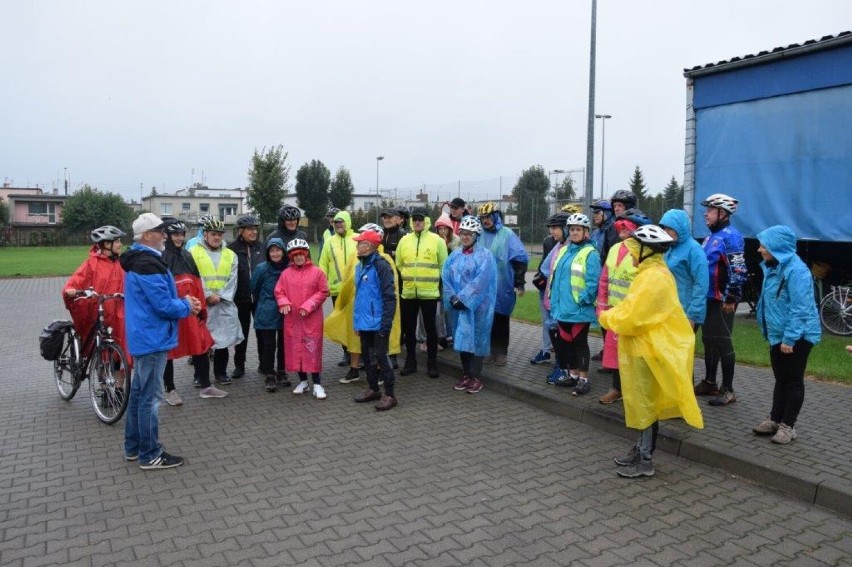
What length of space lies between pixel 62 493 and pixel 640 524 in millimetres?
4177

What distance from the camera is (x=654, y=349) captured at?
5.04m

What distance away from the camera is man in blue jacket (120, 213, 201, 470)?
531 centimetres

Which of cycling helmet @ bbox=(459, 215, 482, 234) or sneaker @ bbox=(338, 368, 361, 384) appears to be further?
sneaker @ bbox=(338, 368, 361, 384)

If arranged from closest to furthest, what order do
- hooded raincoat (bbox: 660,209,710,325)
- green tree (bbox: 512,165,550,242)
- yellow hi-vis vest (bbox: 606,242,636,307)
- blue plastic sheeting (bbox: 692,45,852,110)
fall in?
hooded raincoat (bbox: 660,209,710,325), yellow hi-vis vest (bbox: 606,242,636,307), blue plastic sheeting (bbox: 692,45,852,110), green tree (bbox: 512,165,550,242)

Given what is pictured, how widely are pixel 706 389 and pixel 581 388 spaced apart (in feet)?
4.29

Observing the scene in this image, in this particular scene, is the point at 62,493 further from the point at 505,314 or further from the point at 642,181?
the point at 642,181

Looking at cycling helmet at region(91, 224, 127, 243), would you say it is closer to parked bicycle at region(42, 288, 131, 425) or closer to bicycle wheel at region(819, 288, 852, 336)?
parked bicycle at region(42, 288, 131, 425)

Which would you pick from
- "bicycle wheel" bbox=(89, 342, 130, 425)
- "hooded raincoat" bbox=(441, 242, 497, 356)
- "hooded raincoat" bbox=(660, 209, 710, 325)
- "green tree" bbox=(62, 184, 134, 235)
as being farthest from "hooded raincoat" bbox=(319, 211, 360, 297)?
"green tree" bbox=(62, 184, 134, 235)

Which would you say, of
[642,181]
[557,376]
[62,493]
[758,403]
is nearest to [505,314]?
[557,376]

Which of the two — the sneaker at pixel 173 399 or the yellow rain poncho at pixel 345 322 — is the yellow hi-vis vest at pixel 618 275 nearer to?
the yellow rain poncho at pixel 345 322

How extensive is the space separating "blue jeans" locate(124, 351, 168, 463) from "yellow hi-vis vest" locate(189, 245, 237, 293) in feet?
8.11

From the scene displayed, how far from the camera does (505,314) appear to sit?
28.8 feet

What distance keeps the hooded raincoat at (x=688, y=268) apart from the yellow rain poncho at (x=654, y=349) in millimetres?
1153

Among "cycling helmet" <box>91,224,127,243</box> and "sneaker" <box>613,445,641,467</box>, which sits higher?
"cycling helmet" <box>91,224,127,243</box>
